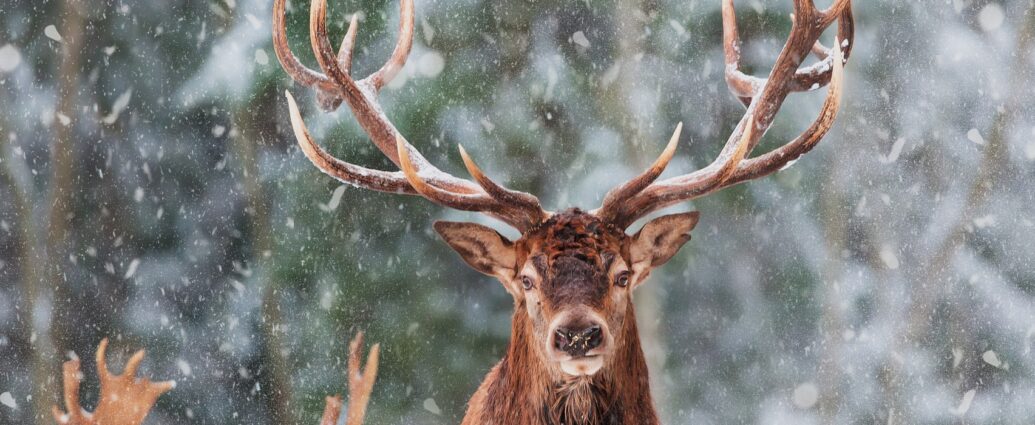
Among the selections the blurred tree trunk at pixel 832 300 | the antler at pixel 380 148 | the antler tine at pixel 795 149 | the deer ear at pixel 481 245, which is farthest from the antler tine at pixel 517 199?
the blurred tree trunk at pixel 832 300

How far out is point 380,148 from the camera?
5.30 meters

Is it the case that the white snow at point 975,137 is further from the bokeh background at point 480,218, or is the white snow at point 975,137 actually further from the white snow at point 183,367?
the white snow at point 183,367

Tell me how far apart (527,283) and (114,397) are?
8.55 feet

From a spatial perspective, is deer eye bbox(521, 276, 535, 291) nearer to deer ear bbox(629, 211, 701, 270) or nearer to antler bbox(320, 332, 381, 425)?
deer ear bbox(629, 211, 701, 270)

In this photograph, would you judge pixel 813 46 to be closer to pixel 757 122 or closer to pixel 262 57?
pixel 757 122

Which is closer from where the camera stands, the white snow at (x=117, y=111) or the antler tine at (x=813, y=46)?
the antler tine at (x=813, y=46)

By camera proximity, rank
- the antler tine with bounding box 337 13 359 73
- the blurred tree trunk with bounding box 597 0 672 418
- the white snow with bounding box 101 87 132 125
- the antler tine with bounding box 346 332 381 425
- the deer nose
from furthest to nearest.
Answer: the white snow with bounding box 101 87 132 125
the blurred tree trunk with bounding box 597 0 672 418
the antler tine with bounding box 346 332 381 425
the antler tine with bounding box 337 13 359 73
the deer nose

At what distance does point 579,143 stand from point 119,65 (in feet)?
11.0

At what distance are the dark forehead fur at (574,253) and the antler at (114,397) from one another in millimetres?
2393

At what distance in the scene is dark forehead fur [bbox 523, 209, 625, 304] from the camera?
429cm

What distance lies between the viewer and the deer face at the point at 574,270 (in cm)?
416

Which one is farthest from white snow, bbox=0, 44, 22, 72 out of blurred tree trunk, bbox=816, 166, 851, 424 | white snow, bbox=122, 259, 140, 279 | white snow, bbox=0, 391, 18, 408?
blurred tree trunk, bbox=816, 166, 851, 424

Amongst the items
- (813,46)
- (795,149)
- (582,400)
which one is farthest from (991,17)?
(582,400)

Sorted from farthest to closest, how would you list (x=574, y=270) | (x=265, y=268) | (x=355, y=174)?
(x=265, y=268) < (x=355, y=174) < (x=574, y=270)
